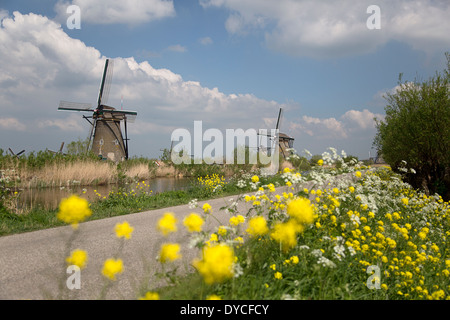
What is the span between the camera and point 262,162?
26.0 meters

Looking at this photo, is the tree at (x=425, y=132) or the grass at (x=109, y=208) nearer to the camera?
the grass at (x=109, y=208)

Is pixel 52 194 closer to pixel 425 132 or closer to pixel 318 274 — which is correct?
pixel 318 274

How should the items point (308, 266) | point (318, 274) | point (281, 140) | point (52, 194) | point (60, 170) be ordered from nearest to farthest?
1. point (318, 274)
2. point (308, 266)
3. point (52, 194)
4. point (60, 170)
5. point (281, 140)

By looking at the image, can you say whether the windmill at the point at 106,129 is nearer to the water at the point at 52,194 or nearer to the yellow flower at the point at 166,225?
the water at the point at 52,194

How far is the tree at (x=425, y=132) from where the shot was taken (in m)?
9.26

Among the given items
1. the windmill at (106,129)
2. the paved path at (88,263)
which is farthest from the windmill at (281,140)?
the paved path at (88,263)

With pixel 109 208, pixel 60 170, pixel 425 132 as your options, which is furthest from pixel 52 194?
pixel 425 132

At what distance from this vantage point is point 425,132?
946cm

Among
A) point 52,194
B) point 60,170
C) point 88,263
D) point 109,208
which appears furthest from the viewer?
point 60,170

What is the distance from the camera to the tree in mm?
9258
